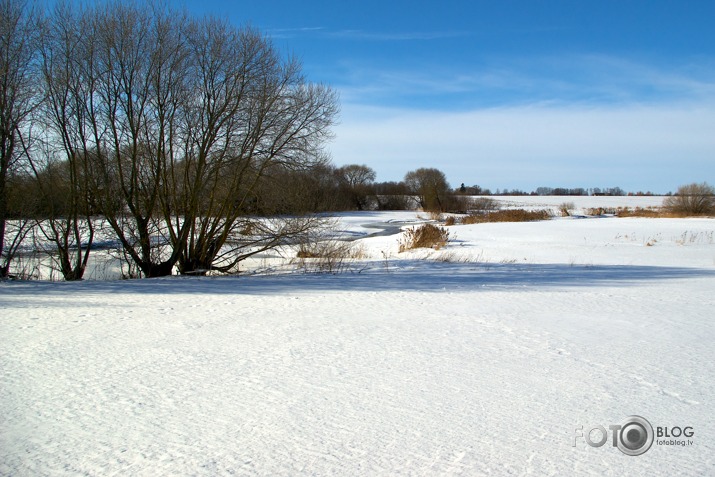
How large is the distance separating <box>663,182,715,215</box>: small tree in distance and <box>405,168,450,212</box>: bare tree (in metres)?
26.3

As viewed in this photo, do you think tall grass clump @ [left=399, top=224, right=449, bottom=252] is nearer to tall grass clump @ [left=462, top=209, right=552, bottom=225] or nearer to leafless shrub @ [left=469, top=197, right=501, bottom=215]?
tall grass clump @ [left=462, top=209, right=552, bottom=225]

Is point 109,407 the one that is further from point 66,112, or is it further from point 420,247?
point 420,247

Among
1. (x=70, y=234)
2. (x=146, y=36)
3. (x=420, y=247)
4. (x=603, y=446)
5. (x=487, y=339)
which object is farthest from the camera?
(x=420, y=247)

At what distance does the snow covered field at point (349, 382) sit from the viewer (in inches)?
115

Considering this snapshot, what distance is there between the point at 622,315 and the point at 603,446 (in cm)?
422

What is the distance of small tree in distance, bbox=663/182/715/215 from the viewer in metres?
46.5

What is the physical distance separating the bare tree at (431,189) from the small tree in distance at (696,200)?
86.4 feet

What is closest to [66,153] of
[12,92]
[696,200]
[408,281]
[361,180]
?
[12,92]

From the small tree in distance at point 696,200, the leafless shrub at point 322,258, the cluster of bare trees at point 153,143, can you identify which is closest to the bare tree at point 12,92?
the cluster of bare trees at point 153,143

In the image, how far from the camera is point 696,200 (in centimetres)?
4697

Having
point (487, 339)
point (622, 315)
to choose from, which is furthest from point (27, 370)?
point (622, 315)

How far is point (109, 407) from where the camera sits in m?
3.58

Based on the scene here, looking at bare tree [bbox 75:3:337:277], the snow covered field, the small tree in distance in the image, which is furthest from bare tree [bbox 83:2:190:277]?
the small tree in distance

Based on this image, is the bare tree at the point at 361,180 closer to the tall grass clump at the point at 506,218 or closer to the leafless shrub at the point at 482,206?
the leafless shrub at the point at 482,206
